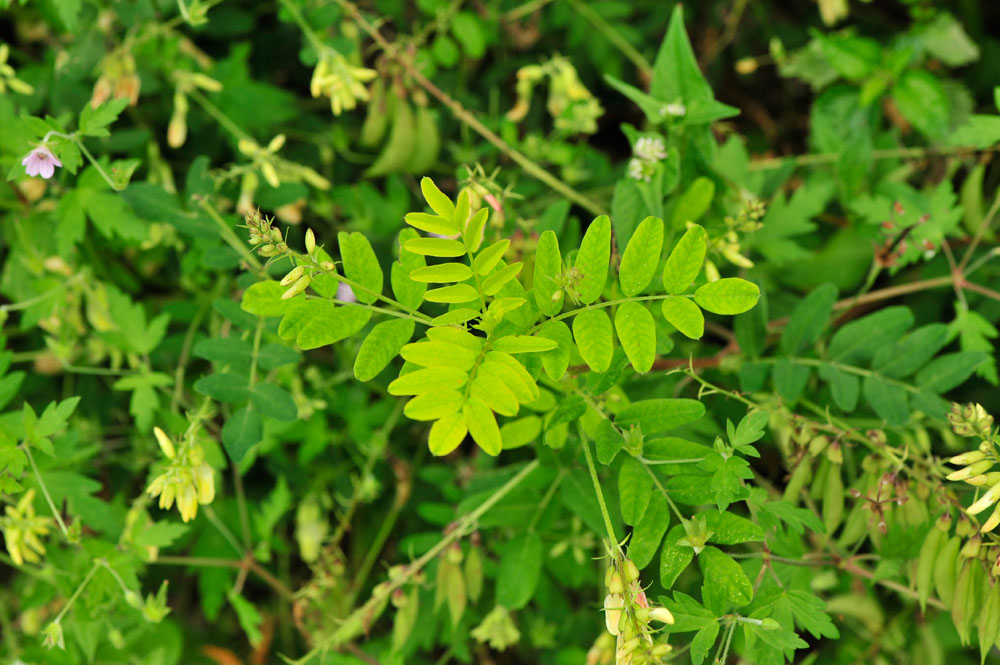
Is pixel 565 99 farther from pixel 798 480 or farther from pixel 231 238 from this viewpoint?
pixel 798 480

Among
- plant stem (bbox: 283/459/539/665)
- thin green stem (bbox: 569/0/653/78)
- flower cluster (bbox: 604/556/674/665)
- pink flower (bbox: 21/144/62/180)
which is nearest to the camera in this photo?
flower cluster (bbox: 604/556/674/665)

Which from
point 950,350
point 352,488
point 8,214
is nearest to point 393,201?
point 352,488

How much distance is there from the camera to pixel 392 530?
2377 mm

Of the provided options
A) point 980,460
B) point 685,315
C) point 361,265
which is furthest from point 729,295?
point 361,265

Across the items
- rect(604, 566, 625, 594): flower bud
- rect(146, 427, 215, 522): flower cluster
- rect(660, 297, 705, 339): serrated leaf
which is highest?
rect(660, 297, 705, 339): serrated leaf

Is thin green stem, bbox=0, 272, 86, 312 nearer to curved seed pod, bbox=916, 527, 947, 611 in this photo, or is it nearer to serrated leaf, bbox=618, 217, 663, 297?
serrated leaf, bbox=618, 217, 663, 297

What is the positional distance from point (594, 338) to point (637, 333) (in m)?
0.07

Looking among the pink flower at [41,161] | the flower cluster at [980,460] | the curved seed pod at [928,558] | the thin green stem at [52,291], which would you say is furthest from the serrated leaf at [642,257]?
the thin green stem at [52,291]

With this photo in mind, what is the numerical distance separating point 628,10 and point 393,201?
91 centimetres

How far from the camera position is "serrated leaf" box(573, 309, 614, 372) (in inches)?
49.0

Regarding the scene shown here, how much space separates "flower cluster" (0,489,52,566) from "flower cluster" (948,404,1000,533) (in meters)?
1.64

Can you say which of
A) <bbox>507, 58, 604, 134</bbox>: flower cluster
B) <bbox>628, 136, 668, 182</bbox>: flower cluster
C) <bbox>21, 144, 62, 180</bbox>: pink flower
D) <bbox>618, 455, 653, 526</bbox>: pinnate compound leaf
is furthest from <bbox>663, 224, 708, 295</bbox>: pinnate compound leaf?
<bbox>21, 144, 62, 180</bbox>: pink flower

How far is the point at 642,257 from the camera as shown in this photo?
1286mm

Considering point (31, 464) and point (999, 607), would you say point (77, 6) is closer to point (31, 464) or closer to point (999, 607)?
point (31, 464)
